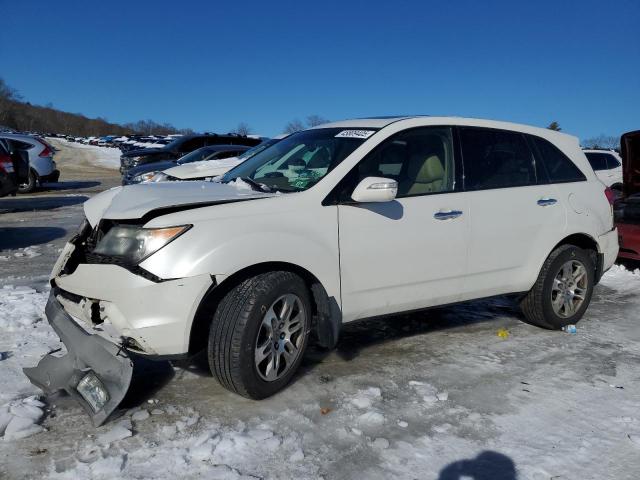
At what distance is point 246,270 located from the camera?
3.35 metres

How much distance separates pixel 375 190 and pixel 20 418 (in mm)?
2397

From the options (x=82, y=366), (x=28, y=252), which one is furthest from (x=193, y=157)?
(x=82, y=366)

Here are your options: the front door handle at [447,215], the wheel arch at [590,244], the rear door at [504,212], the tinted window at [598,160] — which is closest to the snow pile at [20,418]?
the front door handle at [447,215]

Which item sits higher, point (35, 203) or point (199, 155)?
point (199, 155)

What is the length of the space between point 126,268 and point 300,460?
4.50ft

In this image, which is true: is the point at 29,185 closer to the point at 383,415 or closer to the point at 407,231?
the point at 407,231

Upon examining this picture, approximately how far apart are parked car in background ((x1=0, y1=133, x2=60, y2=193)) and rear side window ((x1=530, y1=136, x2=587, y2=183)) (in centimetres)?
1578

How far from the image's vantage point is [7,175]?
11617 mm

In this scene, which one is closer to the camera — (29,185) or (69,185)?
(29,185)

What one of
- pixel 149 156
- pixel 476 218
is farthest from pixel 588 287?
pixel 149 156

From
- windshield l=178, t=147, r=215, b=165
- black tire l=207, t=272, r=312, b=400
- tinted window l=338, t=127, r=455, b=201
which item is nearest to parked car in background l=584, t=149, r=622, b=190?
windshield l=178, t=147, r=215, b=165

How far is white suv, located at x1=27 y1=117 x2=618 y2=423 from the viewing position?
314cm

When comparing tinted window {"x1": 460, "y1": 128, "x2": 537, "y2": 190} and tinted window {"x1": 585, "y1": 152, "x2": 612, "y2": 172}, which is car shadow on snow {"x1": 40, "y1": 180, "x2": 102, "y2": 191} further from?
tinted window {"x1": 460, "y1": 128, "x2": 537, "y2": 190}

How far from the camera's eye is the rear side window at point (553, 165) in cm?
488
